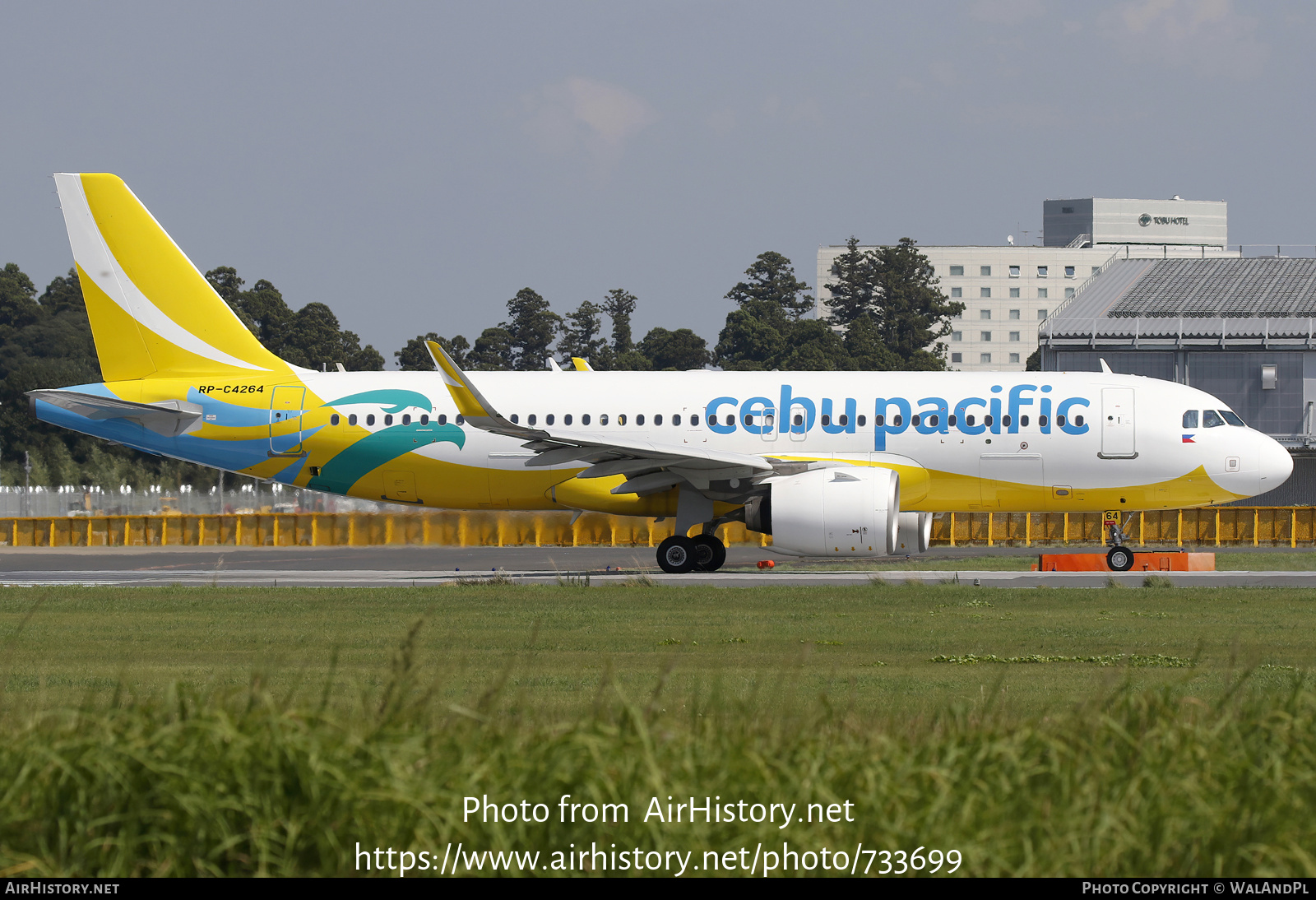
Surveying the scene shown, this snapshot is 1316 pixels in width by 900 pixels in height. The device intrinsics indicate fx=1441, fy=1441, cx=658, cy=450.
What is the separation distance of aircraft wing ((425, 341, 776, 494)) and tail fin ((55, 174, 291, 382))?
5478 millimetres

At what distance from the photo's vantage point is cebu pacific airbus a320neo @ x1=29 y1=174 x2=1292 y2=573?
87.9 feet

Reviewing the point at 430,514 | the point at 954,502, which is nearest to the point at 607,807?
the point at 954,502

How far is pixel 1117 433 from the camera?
88.2 feet

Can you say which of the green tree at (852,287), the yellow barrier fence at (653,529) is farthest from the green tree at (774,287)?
the yellow barrier fence at (653,529)

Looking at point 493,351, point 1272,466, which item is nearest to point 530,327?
point 493,351

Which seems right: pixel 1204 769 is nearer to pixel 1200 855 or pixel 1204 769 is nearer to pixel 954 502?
pixel 1200 855

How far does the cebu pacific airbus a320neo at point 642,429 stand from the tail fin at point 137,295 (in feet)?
0.11

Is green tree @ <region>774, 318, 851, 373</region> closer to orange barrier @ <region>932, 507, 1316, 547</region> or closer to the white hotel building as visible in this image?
the white hotel building

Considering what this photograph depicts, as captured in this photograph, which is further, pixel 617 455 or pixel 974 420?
pixel 974 420

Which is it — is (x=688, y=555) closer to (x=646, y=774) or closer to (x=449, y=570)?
(x=449, y=570)

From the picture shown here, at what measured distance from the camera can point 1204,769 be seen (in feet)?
23.5

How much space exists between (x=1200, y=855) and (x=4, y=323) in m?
132

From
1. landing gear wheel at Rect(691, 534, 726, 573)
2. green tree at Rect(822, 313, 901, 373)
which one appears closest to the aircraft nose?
landing gear wheel at Rect(691, 534, 726, 573)

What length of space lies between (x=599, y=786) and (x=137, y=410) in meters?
23.7
